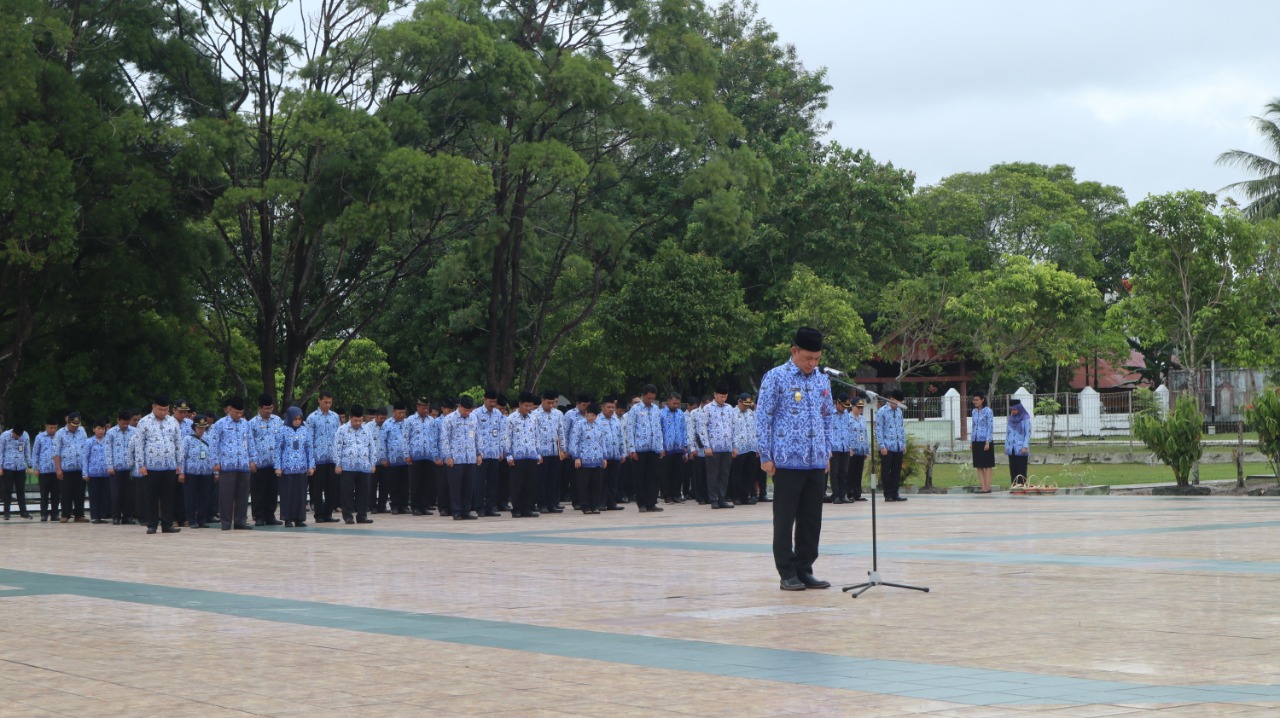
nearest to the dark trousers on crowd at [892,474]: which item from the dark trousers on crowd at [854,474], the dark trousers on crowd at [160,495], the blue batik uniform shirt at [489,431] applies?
the dark trousers on crowd at [854,474]

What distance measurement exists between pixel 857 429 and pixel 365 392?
26678 mm

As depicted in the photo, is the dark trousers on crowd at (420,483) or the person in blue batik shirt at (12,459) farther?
the person in blue batik shirt at (12,459)

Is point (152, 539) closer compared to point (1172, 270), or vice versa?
point (152, 539)

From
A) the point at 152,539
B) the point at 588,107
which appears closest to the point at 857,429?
the point at 588,107

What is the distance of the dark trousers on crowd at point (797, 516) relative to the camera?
11109mm

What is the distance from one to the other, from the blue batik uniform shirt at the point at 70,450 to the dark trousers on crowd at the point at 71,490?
0.13 m

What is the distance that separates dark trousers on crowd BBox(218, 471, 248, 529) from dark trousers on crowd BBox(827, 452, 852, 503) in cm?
966

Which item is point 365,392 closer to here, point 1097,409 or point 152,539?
point 1097,409

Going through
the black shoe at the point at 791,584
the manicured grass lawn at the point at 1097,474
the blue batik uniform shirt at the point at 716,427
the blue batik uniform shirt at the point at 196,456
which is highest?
the blue batik uniform shirt at the point at 716,427

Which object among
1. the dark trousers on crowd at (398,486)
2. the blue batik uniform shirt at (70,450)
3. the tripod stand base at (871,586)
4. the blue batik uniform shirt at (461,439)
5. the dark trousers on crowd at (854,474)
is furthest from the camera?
the dark trousers on crowd at (854,474)

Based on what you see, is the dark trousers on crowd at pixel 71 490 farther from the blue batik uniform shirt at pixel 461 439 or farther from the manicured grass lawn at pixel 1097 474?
the manicured grass lawn at pixel 1097 474

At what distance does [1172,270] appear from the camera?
36.5 m

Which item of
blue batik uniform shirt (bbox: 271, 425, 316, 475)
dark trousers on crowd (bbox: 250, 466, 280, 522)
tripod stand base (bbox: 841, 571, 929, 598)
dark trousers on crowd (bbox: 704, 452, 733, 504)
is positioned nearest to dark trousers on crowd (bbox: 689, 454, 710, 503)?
dark trousers on crowd (bbox: 704, 452, 733, 504)

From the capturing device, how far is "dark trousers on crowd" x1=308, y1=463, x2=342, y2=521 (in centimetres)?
2306
